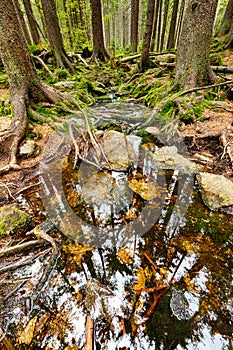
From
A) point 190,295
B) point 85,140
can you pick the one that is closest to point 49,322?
point 190,295

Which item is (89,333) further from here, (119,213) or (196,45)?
(196,45)

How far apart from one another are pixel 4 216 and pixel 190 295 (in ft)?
9.05

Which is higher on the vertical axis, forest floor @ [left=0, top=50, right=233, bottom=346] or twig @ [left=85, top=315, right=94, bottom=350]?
forest floor @ [left=0, top=50, right=233, bottom=346]

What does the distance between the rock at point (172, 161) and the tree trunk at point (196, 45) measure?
2.78 m

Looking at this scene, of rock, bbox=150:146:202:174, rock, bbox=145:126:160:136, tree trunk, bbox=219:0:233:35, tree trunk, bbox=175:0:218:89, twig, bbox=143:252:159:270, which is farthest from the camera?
tree trunk, bbox=219:0:233:35

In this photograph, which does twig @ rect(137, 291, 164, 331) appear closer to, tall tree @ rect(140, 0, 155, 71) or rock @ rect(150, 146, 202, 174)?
rock @ rect(150, 146, 202, 174)

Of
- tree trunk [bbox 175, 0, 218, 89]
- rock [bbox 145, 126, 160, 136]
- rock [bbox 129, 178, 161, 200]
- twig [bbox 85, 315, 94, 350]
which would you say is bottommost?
rock [bbox 129, 178, 161, 200]

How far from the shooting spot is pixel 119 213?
3.40m

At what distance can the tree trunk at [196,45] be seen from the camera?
5422 mm

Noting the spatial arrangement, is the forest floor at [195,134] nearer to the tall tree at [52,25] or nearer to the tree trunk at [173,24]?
the tall tree at [52,25]

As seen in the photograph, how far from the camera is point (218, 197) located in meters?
3.32

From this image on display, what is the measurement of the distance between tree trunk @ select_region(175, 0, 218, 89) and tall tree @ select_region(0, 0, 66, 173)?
14.7 ft

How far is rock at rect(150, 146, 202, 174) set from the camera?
421 centimetres

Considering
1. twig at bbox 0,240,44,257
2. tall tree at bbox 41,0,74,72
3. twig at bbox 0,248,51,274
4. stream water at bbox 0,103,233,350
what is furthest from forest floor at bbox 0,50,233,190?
tall tree at bbox 41,0,74,72
